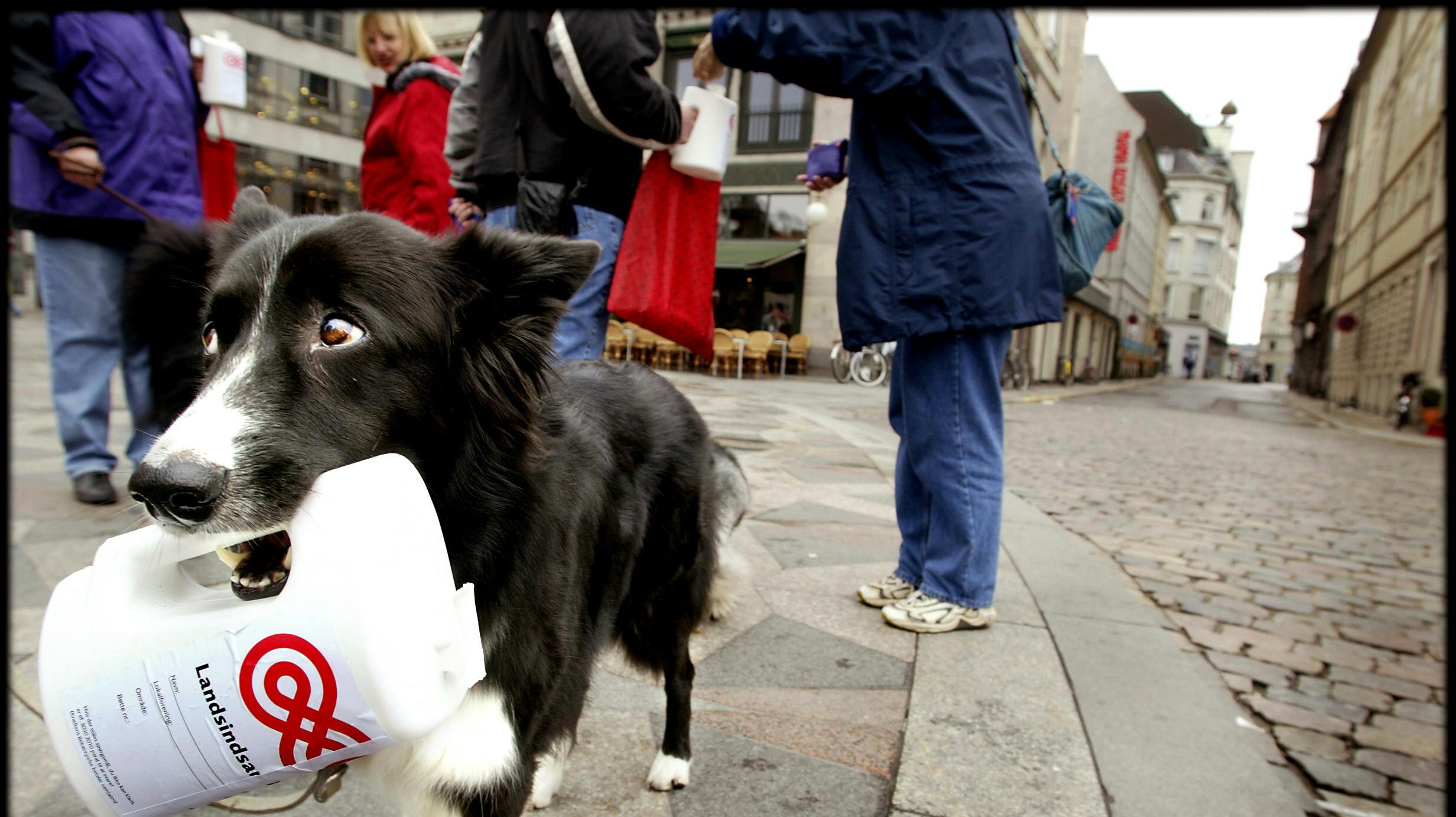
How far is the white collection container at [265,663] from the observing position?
99 cm

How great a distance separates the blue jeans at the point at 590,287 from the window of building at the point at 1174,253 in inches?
3097

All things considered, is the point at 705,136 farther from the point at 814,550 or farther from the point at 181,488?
the point at 181,488

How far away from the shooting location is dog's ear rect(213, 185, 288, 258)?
152 centimetres

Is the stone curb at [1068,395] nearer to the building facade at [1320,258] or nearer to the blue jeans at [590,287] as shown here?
the blue jeans at [590,287]

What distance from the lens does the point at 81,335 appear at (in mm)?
3473

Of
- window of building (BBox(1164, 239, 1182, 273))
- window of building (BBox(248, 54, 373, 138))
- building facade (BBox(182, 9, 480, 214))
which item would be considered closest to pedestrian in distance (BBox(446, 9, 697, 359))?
building facade (BBox(182, 9, 480, 214))

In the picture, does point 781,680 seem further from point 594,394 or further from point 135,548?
point 135,548

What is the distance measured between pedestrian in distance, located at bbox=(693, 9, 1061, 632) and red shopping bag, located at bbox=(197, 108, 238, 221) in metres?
2.64

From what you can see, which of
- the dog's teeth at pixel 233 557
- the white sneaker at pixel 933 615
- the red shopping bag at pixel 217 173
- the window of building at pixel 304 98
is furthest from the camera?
the window of building at pixel 304 98

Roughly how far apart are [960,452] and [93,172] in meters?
3.42

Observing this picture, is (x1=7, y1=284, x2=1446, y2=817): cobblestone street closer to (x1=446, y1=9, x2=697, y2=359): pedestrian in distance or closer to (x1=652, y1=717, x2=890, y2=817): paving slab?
(x1=652, y1=717, x2=890, y2=817): paving slab

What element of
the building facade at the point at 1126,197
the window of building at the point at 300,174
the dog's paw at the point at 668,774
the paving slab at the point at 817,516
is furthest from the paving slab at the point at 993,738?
the window of building at the point at 300,174

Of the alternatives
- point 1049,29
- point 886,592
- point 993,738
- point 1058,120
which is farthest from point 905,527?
point 1058,120

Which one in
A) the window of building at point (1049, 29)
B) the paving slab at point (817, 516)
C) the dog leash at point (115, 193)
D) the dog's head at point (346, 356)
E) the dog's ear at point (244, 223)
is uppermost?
the window of building at point (1049, 29)
